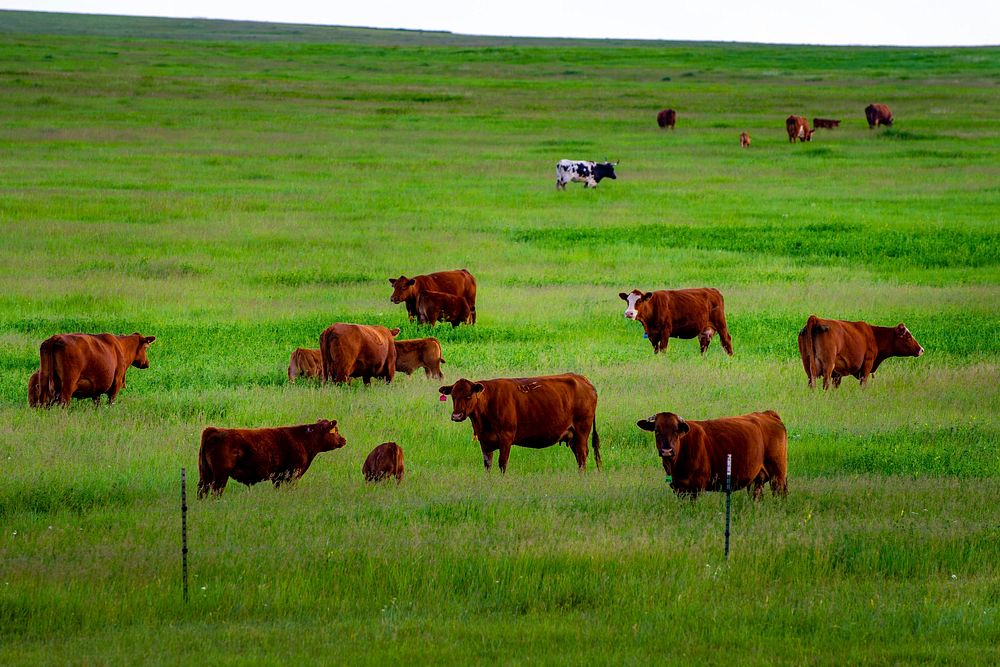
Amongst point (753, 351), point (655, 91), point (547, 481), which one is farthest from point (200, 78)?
point (547, 481)

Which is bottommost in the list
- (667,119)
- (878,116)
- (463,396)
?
(463,396)

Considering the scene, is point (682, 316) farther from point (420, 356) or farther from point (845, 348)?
point (420, 356)

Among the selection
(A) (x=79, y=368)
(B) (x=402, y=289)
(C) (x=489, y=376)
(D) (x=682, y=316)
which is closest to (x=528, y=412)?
(C) (x=489, y=376)

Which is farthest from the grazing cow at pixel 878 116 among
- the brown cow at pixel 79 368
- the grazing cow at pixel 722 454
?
the grazing cow at pixel 722 454

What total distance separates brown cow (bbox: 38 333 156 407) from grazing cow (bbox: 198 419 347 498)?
392 cm

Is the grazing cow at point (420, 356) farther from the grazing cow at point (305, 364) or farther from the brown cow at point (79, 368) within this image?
the brown cow at point (79, 368)

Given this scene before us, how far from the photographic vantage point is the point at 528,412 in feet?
43.1

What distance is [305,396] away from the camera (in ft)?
54.3

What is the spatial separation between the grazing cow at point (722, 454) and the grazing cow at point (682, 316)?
8.16 m

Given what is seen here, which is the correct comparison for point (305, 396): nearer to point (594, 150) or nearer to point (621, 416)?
point (621, 416)

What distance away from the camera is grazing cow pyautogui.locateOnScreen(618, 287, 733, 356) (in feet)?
66.9

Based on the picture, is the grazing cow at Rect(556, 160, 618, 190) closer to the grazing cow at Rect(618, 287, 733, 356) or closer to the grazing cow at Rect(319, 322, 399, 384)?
the grazing cow at Rect(618, 287, 733, 356)

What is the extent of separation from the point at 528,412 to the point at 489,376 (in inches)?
190

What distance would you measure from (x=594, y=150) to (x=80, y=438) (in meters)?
41.6
